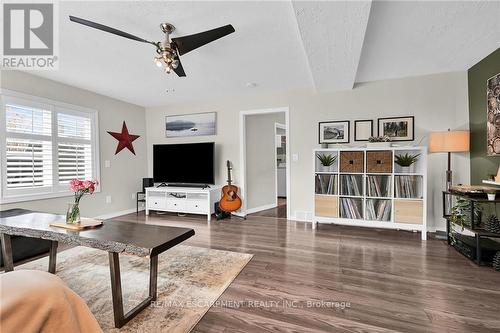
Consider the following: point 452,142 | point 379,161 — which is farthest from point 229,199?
point 452,142

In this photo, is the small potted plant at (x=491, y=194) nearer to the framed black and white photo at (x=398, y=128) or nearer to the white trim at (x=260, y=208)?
the framed black and white photo at (x=398, y=128)

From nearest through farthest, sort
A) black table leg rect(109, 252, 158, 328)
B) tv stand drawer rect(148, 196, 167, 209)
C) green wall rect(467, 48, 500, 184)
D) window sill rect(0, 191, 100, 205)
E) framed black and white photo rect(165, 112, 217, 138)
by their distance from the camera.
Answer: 1. black table leg rect(109, 252, 158, 328)
2. green wall rect(467, 48, 500, 184)
3. window sill rect(0, 191, 100, 205)
4. tv stand drawer rect(148, 196, 167, 209)
5. framed black and white photo rect(165, 112, 217, 138)

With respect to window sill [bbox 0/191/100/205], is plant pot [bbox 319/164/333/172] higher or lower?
higher

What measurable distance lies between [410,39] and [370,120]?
1.42 metres

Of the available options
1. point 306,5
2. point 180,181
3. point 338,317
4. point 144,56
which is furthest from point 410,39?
point 180,181

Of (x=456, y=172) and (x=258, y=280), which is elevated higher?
(x=456, y=172)

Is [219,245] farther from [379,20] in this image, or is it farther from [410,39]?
[410,39]

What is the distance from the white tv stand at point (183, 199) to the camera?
417 centimetres

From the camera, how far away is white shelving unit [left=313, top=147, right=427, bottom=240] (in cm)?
305

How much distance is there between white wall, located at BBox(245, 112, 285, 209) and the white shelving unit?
1479 mm

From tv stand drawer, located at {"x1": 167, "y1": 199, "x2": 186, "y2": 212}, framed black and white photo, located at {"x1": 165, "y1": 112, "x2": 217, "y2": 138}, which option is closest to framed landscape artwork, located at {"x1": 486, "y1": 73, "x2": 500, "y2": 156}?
framed black and white photo, located at {"x1": 165, "y1": 112, "x2": 217, "y2": 138}

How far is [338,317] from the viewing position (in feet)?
4.93

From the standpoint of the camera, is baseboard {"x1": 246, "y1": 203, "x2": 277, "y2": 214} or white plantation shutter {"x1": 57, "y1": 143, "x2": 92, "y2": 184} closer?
white plantation shutter {"x1": 57, "y1": 143, "x2": 92, "y2": 184}

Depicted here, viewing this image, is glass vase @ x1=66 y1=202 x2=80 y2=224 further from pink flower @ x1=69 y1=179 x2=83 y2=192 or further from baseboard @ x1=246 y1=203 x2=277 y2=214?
baseboard @ x1=246 y1=203 x2=277 y2=214
